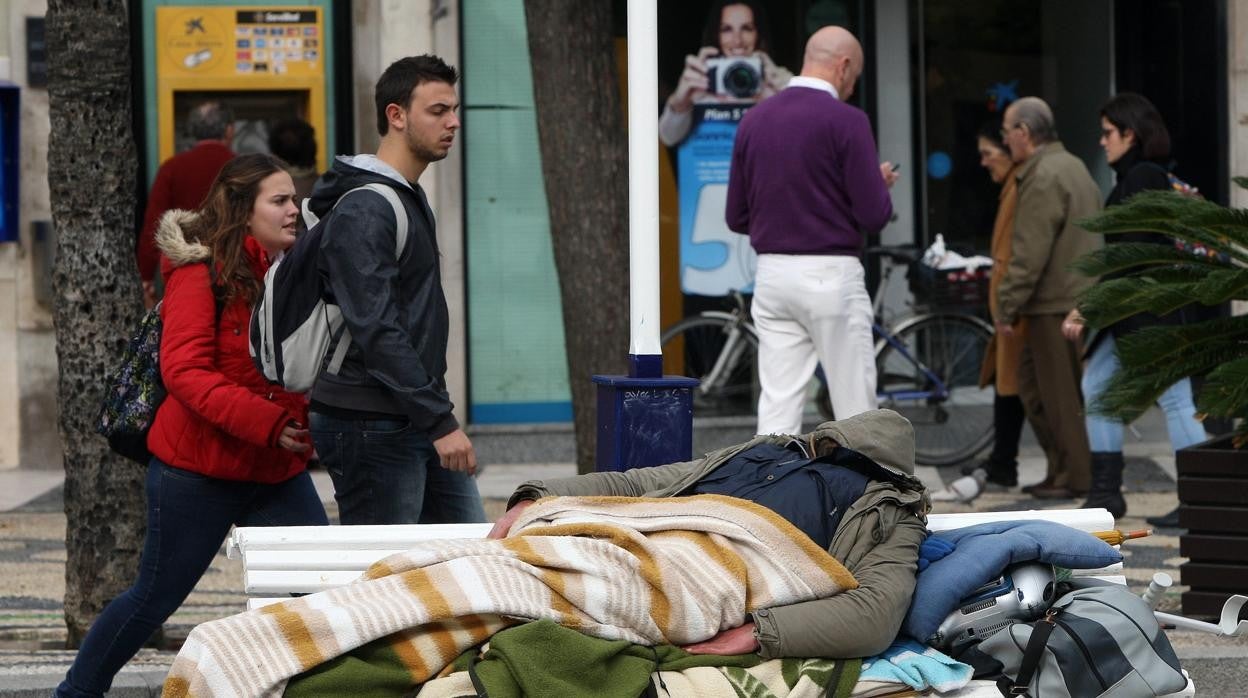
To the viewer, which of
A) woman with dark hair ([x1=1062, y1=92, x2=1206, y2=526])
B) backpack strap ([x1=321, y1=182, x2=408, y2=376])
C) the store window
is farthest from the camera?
the store window

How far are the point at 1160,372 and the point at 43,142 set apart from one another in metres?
6.90

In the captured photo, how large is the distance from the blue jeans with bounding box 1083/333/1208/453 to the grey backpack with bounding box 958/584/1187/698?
165 inches

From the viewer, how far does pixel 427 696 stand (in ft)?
11.6

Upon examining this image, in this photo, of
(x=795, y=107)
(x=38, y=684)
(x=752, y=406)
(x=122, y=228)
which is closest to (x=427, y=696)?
(x=38, y=684)

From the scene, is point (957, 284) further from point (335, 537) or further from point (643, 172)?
point (335, 537)

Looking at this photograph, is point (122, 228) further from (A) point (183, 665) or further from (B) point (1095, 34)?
(B) point (1095, 34)

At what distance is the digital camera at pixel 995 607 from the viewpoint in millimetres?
3977

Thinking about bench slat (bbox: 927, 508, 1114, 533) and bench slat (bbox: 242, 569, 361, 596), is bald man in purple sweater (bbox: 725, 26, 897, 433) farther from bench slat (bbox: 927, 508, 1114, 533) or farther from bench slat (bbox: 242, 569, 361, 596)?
bench slat (bbox: 242, 569, 361, 596)

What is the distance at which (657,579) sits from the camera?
375 centimetres

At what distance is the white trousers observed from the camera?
24.1 ft

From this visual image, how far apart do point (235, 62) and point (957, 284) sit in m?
4.26

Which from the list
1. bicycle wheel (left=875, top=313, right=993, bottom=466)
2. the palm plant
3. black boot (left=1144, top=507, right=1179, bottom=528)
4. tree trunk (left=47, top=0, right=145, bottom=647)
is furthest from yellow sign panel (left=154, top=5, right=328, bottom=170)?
the palm plant

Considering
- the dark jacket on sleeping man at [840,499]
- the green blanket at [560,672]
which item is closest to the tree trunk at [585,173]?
the dark jacket on sleeping man at [840,499]

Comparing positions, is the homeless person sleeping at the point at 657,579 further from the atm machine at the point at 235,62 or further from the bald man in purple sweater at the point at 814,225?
the atm machine at the point at 235,62
